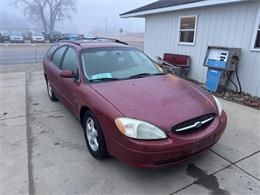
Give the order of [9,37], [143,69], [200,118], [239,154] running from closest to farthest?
[200,118]
[239,154]
[143,69]
[9,37]

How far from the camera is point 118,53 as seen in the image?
3.63 meters

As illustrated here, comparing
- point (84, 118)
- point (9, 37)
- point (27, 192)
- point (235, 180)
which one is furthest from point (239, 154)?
point (9, 37)

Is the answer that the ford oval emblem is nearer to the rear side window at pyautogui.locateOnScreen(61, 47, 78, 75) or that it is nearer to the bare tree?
the rear side window at pyautogui.locateOnScreen(61, 47, 78, 75)

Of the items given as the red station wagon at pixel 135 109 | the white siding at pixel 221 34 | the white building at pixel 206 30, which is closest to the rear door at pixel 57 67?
the red station wagon at pixel 135 109

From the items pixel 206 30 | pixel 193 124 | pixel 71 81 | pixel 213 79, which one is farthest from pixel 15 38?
pixel 193 124

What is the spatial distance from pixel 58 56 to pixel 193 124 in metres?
3.29

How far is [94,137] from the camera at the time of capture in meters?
2.85

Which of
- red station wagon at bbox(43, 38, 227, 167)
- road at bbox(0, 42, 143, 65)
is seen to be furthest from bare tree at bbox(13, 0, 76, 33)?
red station wagon at bbox(43, 38, 227, 167)

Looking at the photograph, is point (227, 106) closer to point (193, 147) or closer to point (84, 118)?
point (193, 147)

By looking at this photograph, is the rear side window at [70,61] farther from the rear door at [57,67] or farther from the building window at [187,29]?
the building window at [187,29]

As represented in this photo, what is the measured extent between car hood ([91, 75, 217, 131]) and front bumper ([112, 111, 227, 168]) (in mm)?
182

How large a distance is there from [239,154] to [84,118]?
2.27 m

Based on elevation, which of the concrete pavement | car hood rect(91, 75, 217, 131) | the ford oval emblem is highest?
car hood rect(91, 75, 217, 131)

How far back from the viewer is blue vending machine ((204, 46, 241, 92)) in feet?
19.1
